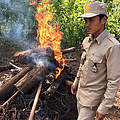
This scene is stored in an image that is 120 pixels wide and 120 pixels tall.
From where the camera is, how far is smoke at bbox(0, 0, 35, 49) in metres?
7.68

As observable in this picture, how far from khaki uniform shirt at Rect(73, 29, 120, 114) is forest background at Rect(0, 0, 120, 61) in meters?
3.83

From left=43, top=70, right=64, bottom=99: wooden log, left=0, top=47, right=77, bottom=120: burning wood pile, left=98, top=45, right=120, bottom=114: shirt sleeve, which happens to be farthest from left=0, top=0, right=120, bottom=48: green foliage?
left=98, top=45, right=120, bottom=114: shirt sleeve

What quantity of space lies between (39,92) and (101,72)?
181cm

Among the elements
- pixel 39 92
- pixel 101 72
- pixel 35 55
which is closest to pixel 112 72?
pixel 101 72

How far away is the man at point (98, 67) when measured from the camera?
6.78 ft

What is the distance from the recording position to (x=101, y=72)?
2250 mm

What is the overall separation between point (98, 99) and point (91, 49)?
0.93 meters

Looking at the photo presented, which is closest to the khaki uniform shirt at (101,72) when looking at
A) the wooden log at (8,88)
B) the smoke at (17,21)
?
the wooden log at (8,88)

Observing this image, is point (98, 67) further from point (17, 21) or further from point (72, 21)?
point (17, 21)

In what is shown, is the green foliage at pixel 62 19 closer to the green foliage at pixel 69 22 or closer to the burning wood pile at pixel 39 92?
the green foliage at pixel 69 22

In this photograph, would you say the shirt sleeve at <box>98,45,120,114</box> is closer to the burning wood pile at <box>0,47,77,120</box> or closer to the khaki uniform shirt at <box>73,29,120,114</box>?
the khaki uniform shirt at <box>73,29,120,114</box>

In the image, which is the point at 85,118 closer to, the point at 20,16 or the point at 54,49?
the point at 54,49

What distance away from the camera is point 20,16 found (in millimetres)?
8305

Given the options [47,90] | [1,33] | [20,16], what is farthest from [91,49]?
[20,16]
